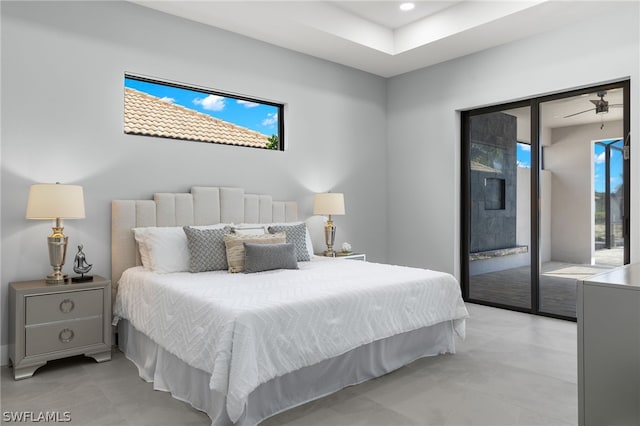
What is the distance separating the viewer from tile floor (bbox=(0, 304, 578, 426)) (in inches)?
90.7

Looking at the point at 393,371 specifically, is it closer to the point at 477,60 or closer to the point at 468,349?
the point at 468,349

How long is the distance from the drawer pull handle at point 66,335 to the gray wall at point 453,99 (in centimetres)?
398

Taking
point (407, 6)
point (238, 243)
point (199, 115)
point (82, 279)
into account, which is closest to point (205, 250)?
point (238, 243)

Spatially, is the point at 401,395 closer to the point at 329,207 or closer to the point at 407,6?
the point at 329,207

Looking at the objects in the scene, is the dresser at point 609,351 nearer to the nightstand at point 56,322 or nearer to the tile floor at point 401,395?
the tile floor at point 401,395

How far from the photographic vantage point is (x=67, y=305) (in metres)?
3.02

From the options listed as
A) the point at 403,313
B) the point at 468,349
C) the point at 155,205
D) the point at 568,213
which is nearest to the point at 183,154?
the point at 155,205

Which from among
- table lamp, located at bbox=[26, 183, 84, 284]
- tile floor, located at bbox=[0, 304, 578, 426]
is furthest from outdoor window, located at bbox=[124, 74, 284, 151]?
tile floor, located at bbox=[0, 304, 578, 426]

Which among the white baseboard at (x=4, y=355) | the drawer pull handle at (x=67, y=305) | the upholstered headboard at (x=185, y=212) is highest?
the upholstered headboard at (x=185, y=212)

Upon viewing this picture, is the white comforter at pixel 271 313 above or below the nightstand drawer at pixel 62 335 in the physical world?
above

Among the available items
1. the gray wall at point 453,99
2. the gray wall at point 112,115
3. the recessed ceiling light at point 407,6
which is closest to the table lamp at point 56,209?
the gray wall at point 112,115

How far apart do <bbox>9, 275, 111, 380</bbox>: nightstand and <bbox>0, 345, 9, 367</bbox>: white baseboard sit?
12cm

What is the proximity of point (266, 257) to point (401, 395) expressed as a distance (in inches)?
56.2

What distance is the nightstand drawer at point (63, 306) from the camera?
2.89 m
